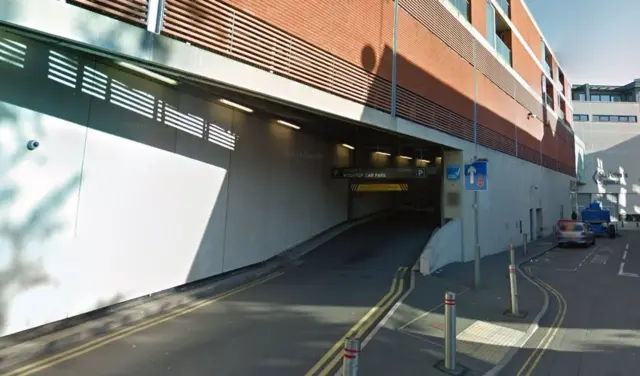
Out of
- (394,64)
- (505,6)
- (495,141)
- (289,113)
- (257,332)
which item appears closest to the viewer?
(257,332)

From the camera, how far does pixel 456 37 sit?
14.7m

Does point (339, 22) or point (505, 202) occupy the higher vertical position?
point (339, 22)

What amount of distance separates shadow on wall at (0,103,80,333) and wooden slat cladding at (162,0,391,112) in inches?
100

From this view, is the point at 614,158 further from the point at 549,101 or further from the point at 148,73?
the point at 148,73

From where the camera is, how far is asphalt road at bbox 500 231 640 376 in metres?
5.14

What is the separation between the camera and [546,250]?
1966cm

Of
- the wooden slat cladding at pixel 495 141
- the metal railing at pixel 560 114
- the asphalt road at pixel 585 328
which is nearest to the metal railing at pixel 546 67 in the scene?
the metal railing at pixel 560 114

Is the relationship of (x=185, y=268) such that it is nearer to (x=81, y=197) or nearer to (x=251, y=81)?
(x=81, y=197)

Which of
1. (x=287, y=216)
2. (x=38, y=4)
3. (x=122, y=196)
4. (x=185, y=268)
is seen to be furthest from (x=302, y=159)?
(x=38, y=4)

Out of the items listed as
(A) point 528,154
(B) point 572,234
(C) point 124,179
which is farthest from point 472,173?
(A) point 528,154

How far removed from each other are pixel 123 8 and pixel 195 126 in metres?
3.54

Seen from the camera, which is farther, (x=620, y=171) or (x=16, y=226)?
(x=620, y=171)

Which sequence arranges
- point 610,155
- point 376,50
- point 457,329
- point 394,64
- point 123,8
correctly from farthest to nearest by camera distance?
1. point 610,155
2. point 394,64
3. point 376,50
4. point 457,329
5. point 123,8

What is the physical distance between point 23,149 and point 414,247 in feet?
37.2
